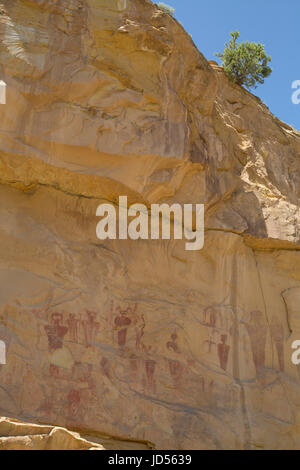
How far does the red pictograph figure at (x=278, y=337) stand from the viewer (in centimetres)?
1140

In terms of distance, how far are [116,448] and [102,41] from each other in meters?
6.78

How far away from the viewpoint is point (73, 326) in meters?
10.1

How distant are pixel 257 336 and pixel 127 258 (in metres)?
2.85

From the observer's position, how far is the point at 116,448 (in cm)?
950

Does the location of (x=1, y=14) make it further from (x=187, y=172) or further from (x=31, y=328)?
(x=31, y=328)

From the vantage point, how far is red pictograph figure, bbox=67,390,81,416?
948 cm

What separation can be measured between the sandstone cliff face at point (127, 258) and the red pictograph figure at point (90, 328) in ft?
0.06

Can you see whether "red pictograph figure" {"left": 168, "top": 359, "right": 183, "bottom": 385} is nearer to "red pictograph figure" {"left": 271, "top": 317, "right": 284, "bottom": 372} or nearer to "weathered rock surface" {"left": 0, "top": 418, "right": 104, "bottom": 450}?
"red pictograph figure" {"left": 271, "top": 317, "right": 284, "bottom": 372}

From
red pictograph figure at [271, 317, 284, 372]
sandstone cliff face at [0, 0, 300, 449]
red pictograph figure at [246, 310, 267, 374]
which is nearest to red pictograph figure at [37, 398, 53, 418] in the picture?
sandstone cliff face at [0, 0, 300, 449]

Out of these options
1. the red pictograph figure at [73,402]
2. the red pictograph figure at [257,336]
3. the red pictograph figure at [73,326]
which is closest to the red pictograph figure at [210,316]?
the red pictograph figure at [257,336]

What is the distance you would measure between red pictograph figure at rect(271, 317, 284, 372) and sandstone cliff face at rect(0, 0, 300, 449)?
0.13 ft

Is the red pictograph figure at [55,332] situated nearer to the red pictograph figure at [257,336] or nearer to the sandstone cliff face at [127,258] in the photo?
the sandstone cliff face at [127,258]

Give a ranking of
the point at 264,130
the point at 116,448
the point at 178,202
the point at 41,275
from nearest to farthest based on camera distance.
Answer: the point at 116,448, the point at 41,275, the point at 178,202, the point at 264,130
